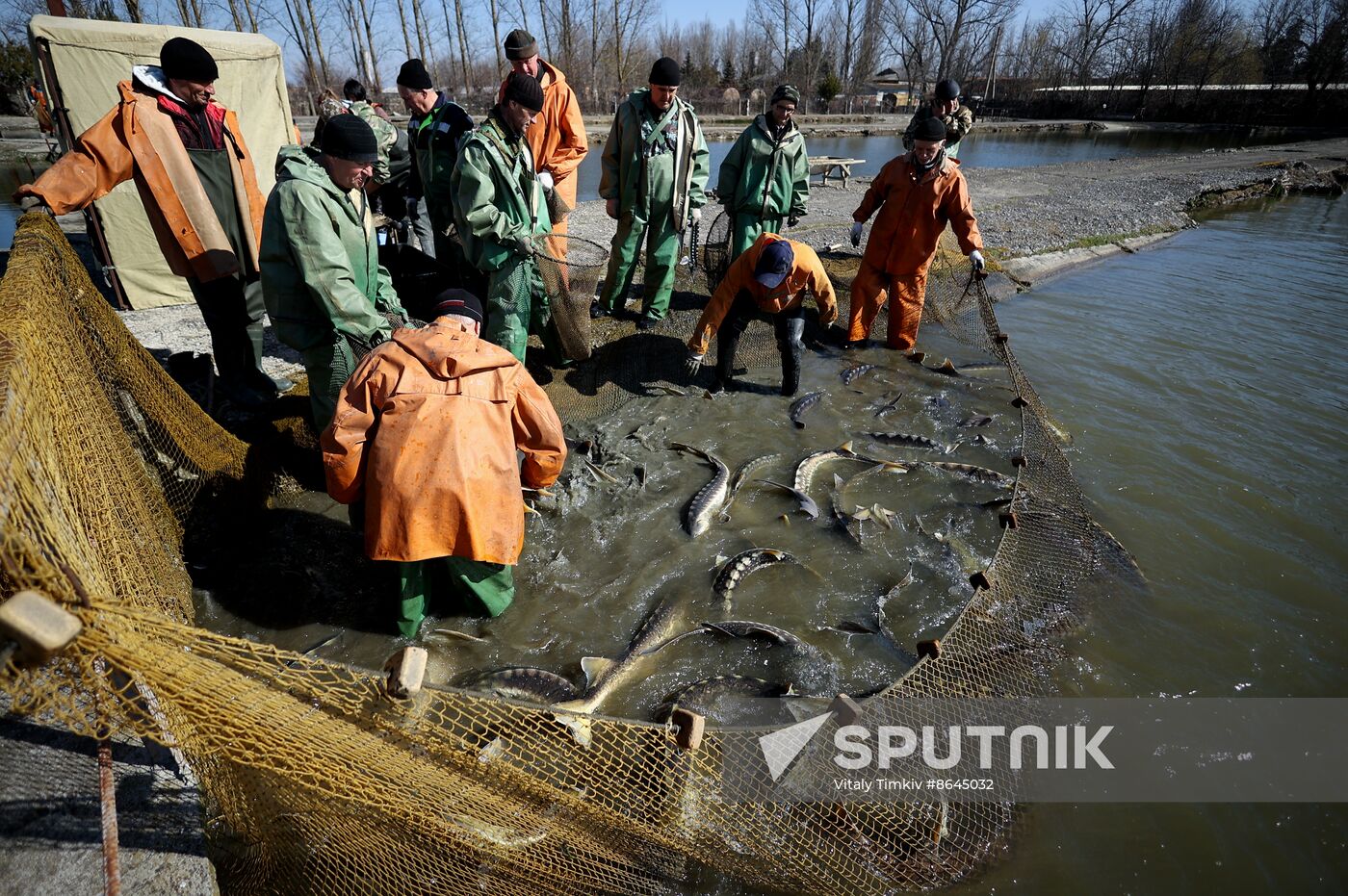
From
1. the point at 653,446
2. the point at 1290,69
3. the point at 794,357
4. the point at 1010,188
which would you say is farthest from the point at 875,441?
the point at 1290,69

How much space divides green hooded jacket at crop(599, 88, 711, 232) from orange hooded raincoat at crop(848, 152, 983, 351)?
1583mm

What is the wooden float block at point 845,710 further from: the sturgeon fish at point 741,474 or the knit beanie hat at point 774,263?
the knit beanie hat at point 774,263

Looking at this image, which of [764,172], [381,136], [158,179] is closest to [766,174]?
[764,172]

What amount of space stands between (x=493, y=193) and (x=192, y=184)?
5.35 feet

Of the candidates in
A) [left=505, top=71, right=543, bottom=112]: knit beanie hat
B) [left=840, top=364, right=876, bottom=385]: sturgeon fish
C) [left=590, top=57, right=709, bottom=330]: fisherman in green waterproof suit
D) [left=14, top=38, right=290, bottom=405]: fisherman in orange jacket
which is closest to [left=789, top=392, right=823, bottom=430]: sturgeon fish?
[left=840, top=364, right=876, bottom=385]: sturgeon fish

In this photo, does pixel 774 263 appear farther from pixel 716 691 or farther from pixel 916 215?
pixel 716 691

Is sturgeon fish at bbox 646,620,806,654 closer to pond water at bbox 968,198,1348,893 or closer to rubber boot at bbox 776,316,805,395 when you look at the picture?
pond water at bbox 968,198,1348,893

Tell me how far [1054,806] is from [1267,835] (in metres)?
0.80

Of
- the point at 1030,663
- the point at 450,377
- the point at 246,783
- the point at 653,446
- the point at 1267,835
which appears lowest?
the point at 1267,835

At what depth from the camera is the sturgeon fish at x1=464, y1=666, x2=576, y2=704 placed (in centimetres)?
277

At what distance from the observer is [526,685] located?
2809 millimetres

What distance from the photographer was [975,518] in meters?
4.21

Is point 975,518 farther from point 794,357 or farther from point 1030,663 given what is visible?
point 794,357

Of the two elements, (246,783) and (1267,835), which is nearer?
(246,783)
